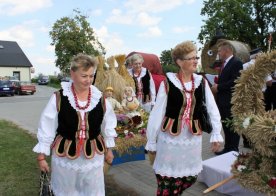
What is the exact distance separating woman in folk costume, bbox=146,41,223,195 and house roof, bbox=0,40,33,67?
5535cm

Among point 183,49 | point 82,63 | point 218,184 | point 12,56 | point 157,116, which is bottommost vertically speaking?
point 218,184

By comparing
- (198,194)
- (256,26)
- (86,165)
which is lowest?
(198,194)

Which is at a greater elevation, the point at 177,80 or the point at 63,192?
the point at 177,80

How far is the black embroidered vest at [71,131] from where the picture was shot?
3.09 m

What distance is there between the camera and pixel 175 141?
3.54 metres

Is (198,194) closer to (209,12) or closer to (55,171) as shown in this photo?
(55,171)

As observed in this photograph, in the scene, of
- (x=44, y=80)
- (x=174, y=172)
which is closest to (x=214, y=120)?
(x=174, y=172)

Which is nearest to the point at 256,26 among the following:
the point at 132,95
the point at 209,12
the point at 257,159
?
the point at 209,12

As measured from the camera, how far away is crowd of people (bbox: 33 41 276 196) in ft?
10.2

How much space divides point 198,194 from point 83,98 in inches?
92.6

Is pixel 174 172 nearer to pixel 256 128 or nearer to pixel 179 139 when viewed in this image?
pixel 179 139

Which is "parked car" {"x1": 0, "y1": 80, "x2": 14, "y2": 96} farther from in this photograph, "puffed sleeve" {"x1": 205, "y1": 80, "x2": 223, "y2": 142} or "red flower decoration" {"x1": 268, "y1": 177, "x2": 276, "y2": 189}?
"red flower decoration" {"x1": 268, "y1": 177, "x2": 276, "y2": 189}

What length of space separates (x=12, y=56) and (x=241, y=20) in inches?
1480

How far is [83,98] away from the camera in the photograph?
10.4 ft
